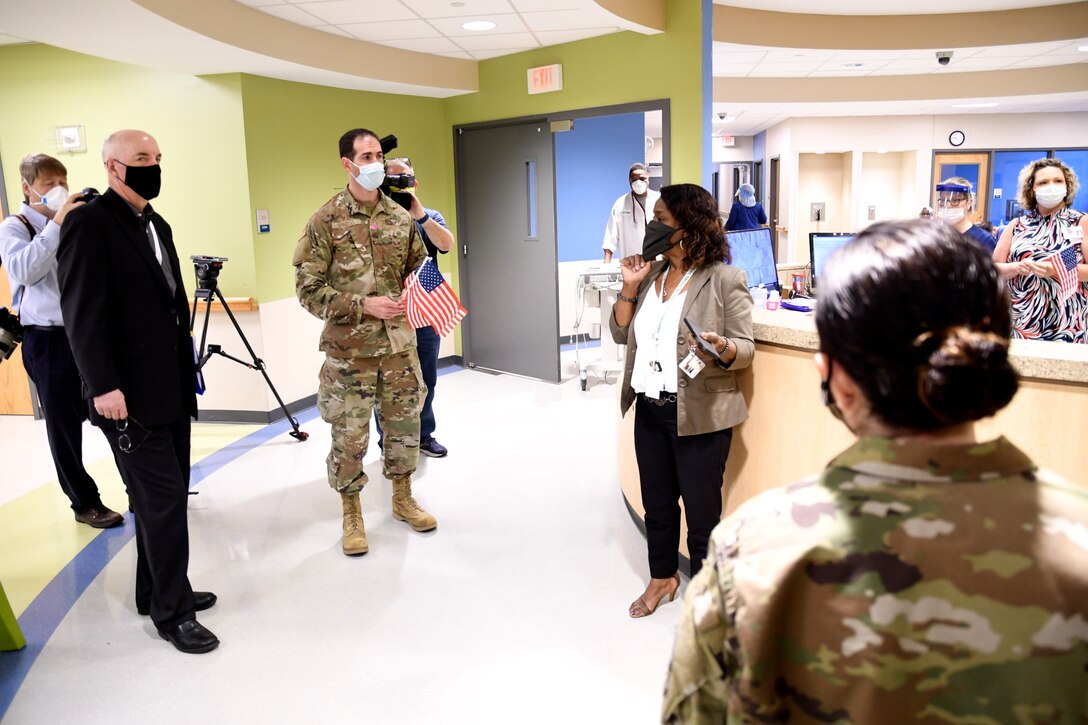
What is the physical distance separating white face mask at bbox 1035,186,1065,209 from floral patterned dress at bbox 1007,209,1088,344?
67mm

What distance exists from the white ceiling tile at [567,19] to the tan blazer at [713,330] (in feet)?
8.47

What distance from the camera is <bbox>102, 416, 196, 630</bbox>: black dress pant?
8.08 feet

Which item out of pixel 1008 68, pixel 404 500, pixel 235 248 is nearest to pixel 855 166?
pixel 1008 68

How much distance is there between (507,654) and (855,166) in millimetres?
10086

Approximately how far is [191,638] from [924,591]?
8.06 feet

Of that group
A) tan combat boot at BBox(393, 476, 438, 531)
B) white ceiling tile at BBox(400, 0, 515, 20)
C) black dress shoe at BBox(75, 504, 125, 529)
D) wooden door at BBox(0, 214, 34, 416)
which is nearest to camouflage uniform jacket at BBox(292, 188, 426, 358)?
tan combat boot at BBox(393, 476, 438, 531)

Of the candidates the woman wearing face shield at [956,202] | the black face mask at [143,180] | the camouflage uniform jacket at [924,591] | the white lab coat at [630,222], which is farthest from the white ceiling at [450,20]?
the camouflage uniform jacket at [924,591]

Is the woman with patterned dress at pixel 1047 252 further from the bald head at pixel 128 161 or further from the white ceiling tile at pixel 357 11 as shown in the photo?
the white ceiling tile at pixel 357 11

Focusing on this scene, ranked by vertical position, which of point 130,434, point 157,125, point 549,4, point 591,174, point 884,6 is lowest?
point 130,434

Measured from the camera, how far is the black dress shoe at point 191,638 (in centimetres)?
255

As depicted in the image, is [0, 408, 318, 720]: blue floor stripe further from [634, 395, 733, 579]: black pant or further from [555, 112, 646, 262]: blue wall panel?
[555, 112, 646, 262]: blue wall panel

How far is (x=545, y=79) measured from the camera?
18.7ft

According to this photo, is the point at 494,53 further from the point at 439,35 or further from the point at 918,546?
the point at 918,546

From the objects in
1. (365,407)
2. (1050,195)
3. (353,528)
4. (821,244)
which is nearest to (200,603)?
(353,528)
